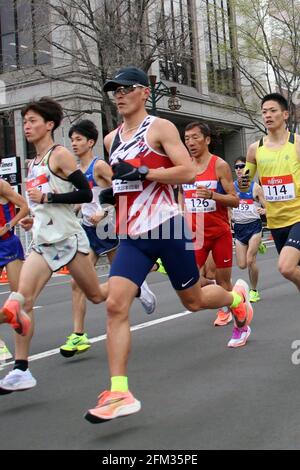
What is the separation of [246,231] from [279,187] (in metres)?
4.03

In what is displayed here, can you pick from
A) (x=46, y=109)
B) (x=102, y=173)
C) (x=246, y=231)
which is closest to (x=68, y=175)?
(x=46, y=109)

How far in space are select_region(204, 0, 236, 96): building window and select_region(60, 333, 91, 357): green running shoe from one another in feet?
84.8

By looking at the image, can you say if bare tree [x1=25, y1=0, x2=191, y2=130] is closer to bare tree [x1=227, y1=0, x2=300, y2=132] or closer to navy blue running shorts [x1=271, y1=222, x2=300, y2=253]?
bare tree [x1=227, y1=0, x2=300, y2=132]

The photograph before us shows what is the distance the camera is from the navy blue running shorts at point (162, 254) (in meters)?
4.08

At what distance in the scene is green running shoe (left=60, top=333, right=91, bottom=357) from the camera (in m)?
5.97

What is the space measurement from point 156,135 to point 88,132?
247 cm

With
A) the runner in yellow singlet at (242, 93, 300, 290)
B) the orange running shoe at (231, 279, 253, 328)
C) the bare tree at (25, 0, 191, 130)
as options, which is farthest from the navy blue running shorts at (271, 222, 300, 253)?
the bare tree at (25, 0, 191, 130)

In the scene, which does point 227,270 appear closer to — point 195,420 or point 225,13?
point 195,420

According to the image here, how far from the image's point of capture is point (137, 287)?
4051 millimetres

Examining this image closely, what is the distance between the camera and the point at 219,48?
32.0 m

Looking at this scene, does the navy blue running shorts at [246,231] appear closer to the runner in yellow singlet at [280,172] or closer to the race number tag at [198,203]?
the race number tag at [198,203]

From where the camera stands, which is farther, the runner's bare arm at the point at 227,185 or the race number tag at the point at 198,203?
the race number tag at the point at 198,203

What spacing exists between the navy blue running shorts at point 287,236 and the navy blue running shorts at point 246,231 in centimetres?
376

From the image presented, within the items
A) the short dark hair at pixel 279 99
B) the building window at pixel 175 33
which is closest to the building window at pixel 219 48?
the building window at pixel 175 33
